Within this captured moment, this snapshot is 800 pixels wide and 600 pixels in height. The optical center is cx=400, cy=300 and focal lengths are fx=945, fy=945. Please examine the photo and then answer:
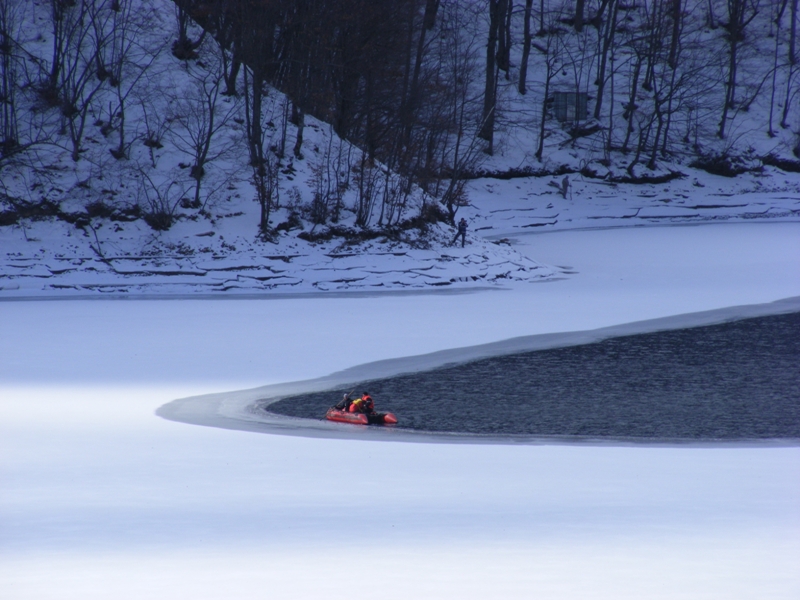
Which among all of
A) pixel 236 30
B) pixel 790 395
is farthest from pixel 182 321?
pixel 236 30

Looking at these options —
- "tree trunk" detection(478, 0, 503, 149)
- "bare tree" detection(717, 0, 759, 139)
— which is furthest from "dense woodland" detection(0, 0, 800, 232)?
"bare tree" detection(717, 0, 759, 139)

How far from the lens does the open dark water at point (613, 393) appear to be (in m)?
7.81

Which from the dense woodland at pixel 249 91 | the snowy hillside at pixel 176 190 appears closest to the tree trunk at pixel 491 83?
the dense woodland at pixel 249 91

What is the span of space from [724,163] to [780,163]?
281 cm

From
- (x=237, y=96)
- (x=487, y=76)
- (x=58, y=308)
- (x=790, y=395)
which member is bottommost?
(x=790, y=395)

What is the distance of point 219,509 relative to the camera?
5.27 meters

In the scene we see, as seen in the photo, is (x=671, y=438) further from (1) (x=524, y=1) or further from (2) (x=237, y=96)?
(1) (x=524, y=1)

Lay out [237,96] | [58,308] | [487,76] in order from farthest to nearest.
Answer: [487,76]
[237,96]
[58,308]

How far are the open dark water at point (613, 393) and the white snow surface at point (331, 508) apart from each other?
814 mm

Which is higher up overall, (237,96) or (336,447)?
(237,96)

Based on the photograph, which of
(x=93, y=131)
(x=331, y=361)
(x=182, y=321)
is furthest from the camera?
(x=93, y=131)

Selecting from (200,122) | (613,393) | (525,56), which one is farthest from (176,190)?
(525,56)

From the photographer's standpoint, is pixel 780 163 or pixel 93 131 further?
pixel 780 163

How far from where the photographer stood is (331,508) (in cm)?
532
